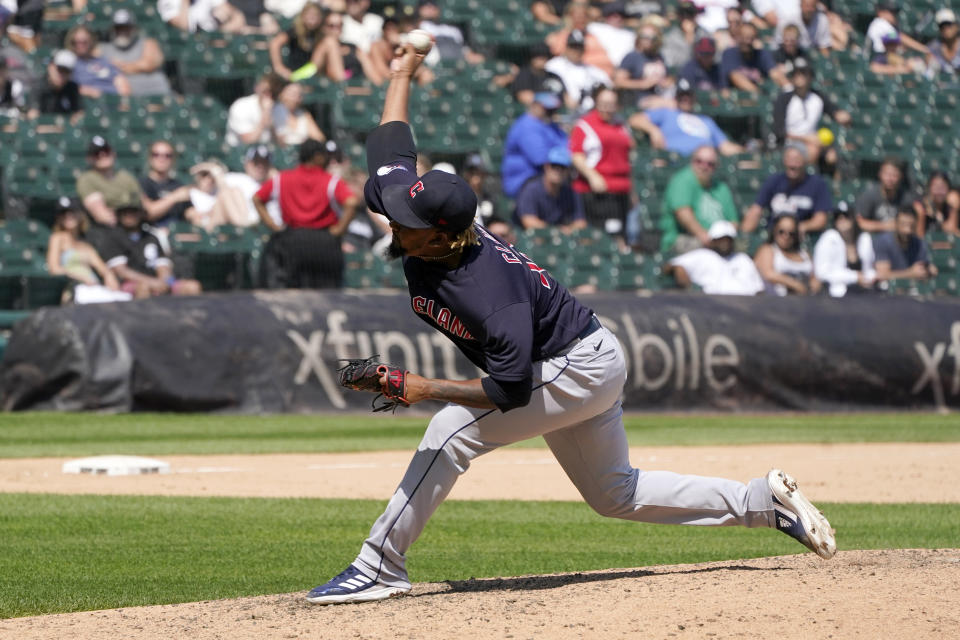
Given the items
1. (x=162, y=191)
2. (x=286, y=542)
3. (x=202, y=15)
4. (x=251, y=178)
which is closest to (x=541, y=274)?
(x=286, y=542)

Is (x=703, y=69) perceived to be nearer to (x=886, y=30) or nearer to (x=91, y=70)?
(x=886, y=30)

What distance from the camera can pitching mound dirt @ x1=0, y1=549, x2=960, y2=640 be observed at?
4484mm

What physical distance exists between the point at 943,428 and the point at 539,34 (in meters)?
8.72

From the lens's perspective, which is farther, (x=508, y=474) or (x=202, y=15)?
(x=202, y=15)

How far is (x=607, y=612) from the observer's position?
4707 millimetres

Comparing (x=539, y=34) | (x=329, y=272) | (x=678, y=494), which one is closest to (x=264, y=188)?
(x=329, y=272)

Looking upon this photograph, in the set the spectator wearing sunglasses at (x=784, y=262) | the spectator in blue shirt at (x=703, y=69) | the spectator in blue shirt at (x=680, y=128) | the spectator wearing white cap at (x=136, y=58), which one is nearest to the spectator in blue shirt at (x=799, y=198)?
the spectator wearing sunglasses at (x=784, y=262)

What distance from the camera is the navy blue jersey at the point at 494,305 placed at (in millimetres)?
4828

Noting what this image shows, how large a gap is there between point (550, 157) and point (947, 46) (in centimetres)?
954

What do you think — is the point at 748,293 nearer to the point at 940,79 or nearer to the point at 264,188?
the point at 264,188

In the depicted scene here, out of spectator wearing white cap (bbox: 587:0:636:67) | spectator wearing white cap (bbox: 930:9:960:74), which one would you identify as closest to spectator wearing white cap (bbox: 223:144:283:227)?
spectator wearing white cap (bbox: 587:0:636:67)

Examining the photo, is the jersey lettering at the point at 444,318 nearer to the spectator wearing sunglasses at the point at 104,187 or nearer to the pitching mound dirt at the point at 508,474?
the pitching mound dirt at the point at 508,474

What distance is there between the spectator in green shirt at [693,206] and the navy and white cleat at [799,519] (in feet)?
38.0

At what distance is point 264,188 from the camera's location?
49.3 feet
